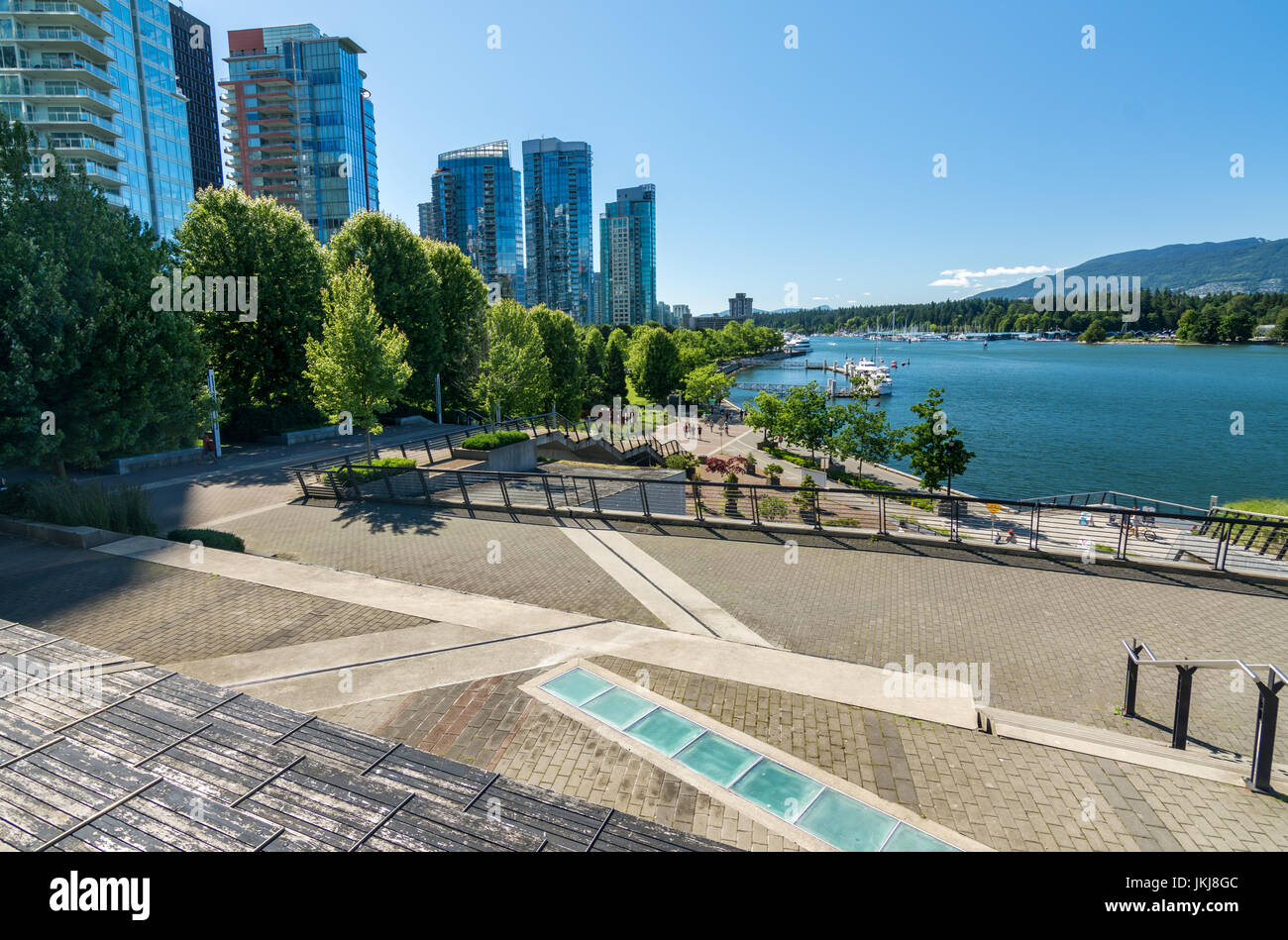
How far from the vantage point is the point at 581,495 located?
17.9 m

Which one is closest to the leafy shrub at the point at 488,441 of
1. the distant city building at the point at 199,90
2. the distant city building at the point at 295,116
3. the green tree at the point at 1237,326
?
the distant city building at the point at 295,116

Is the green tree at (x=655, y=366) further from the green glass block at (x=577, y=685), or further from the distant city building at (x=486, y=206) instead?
the distant city building at (x=486, y=206)

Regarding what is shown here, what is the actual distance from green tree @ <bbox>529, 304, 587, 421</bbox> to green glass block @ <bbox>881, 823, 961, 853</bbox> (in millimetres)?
43471

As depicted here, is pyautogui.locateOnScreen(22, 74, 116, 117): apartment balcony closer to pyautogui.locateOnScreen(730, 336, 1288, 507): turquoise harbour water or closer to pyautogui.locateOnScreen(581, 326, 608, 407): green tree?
pyautogui.locateOnScreen(581, 326, 608, 407): green tree

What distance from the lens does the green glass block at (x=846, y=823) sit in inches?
207

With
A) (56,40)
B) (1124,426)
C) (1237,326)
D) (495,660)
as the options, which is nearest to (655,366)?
(1124,426)

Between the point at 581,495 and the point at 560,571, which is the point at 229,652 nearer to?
the point at 560,571

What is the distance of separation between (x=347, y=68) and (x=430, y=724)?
127397 mm

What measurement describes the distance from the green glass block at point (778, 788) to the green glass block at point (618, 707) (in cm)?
150

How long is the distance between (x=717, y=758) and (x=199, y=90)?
149096mm

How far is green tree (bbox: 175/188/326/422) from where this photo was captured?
99.0 ft

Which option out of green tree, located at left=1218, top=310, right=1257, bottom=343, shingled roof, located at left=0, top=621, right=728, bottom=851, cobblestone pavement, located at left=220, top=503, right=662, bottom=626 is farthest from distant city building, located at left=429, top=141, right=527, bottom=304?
green tree, located at left=1218, top=310, right=1257, bottom=343

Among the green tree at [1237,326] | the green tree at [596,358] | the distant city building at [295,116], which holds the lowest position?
the green tree at [596,358]

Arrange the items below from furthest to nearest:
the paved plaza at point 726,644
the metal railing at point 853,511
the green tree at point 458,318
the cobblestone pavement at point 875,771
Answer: the green tree at point 458,318 < the metal railing at point 853,511 < the paved plaza at point 726,644 < the cobblestone pavement at point 875,771
